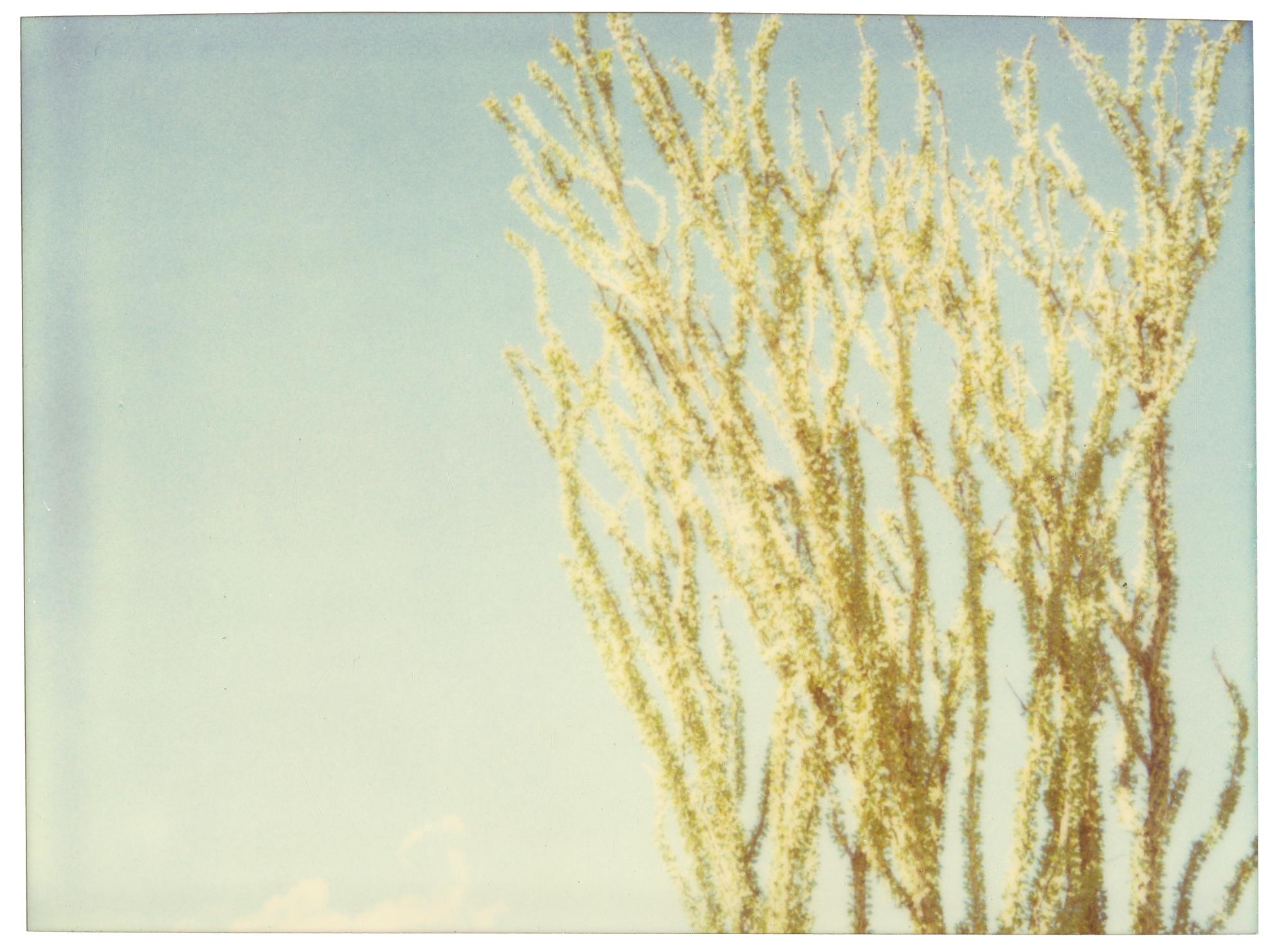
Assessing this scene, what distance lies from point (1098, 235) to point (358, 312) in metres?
1.10

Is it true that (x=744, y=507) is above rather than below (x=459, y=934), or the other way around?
above

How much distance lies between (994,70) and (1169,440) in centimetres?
61

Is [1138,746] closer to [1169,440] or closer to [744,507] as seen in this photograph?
[1169,440]

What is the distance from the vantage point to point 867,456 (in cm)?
154

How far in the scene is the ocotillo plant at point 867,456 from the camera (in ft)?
4.96

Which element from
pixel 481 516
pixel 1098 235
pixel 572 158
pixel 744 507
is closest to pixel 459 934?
pixel 481 516

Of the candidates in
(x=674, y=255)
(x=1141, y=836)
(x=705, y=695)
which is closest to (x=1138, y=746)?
(x=1141, y=836)

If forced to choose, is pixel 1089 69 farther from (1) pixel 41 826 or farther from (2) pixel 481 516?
(1) pixel 41 826

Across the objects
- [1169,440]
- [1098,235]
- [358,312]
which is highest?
[1098,235]

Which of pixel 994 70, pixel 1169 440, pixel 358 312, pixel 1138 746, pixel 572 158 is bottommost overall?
pixel 1138 746

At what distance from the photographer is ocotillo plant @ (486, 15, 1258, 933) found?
151cm

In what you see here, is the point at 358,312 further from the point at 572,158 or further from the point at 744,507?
the point at 744,507

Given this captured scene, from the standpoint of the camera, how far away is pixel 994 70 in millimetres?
1579

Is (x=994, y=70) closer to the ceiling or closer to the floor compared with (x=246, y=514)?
closer to the ceiling
